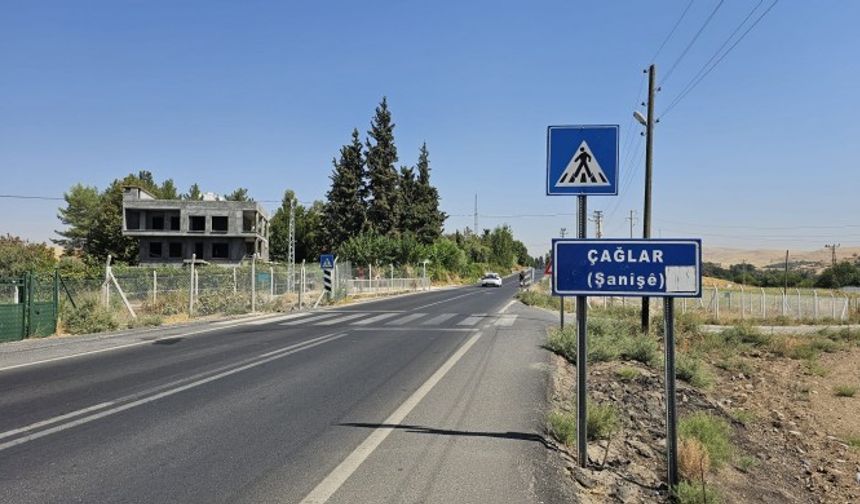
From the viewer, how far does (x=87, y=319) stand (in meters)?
18.0

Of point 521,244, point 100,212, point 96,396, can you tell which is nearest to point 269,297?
point 96,396

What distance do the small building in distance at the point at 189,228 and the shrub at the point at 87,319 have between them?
4858 centimetres

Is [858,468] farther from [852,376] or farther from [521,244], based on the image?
[521,244]

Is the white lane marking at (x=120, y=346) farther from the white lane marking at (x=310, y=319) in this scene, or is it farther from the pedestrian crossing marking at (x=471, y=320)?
the pedestrian crossing marking at (x=471, y=320)

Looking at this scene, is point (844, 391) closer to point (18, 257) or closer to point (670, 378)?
point (670, 378)

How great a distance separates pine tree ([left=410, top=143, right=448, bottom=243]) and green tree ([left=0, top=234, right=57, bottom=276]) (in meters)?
47.8

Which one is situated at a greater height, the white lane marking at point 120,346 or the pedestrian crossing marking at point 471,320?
the white lane marking at point 120,346

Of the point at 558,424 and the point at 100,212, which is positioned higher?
the point at 100,212

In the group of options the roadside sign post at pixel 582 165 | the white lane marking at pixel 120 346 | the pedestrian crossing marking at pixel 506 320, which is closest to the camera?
the roadside sign post at pixel 582 165

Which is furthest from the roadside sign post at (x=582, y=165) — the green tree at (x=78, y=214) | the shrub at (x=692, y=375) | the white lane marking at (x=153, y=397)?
the green tree at (x=78, y=214)

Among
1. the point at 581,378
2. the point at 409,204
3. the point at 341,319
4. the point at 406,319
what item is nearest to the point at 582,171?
the point at 581,378

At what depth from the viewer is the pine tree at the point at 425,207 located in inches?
3346

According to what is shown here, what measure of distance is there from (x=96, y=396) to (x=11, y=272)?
34410 millimetres

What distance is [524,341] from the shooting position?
1488cm
